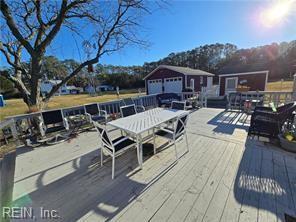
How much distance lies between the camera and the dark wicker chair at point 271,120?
9.51 feet

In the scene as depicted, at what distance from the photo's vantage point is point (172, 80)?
14492 millimetres

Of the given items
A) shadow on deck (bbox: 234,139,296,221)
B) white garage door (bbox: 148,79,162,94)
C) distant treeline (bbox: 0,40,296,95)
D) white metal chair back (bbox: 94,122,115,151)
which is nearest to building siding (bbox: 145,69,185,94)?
white garage door (bbox: 148,79,162,94)

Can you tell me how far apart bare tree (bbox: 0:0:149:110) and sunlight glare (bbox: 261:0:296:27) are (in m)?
3.91

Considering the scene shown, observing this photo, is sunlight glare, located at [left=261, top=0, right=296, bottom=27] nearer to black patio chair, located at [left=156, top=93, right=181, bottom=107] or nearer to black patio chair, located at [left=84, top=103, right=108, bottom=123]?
black patio chair, located at [left=156, top=93, right=181, bottom=107]

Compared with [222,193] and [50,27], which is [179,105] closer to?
[222,193]

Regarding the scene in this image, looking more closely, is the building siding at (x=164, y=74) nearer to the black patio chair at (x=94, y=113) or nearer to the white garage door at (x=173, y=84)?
the white garage door at (x=173, y=84)

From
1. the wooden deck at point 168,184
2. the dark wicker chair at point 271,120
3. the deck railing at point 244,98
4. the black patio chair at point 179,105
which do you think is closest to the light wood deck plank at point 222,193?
the wooden deck at point 168,184

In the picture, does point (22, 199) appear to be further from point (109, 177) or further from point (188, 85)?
point (188, 85)

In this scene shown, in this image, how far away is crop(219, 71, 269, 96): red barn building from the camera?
1173cm

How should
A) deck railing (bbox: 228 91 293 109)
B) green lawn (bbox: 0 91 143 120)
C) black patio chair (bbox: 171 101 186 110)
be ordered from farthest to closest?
green lawn (bbox: 0 91 143 120) < deck railing (bbox: 228 91 293 109) < black patio chair (bbox: 171 101 186 110)


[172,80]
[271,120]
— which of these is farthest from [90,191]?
[172,80]

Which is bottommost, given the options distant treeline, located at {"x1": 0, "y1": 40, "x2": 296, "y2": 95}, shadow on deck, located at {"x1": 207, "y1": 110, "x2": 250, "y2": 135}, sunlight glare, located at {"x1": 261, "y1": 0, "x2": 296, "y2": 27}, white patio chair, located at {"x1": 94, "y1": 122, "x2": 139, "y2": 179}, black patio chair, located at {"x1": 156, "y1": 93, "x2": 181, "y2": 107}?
shadow on deck, located at {"x1": 207, "y1": 110, "x2": 250, "y2": 135}

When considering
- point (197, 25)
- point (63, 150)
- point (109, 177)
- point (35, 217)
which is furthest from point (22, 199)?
point (197, 25)

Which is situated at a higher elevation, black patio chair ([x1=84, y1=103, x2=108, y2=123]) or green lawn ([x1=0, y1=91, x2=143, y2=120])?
black patio chair ([x1=84, y1=103, x2=108, y2=123])
